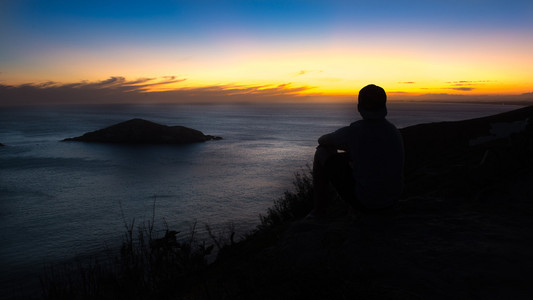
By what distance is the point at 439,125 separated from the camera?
38.0ft

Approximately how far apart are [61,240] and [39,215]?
22.8 ft

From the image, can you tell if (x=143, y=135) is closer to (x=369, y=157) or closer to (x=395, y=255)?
(x=369, y=157)

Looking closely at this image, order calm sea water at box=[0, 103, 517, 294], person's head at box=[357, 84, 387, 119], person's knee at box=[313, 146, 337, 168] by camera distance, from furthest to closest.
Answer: calm sea water at box=[0, 103, 517, 294]
person's knee at box=[313, 146, 337, 168]
person's head at box=[357, 84, 387, 119]

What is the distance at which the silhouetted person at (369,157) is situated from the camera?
3.43 meters

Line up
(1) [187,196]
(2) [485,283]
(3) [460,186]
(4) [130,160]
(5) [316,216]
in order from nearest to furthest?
(2) [485,283]
(5) [316,216]
(3) [460,186]
(1) [187,196]
(4) [130,160]

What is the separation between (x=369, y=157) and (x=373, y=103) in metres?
0.56

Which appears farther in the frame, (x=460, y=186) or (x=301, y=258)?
(x=460, y=186)

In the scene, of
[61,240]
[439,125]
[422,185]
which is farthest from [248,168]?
[422,185]

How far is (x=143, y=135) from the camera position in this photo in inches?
2338

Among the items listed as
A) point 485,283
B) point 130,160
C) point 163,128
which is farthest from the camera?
point 163,128

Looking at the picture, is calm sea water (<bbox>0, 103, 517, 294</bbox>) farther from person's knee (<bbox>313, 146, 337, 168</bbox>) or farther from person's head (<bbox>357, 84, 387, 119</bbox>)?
person's head (<bbox>357, 84, 387, 119</bbox>)

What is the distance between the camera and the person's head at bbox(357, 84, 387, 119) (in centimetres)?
342

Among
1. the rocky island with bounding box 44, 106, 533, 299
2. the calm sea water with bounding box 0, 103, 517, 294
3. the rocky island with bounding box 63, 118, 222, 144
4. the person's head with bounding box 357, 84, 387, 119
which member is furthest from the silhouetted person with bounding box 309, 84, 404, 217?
the rocky island with bounding box 63, 118, 222, 144

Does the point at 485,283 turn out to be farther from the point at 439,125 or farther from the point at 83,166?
the point at 83,166
